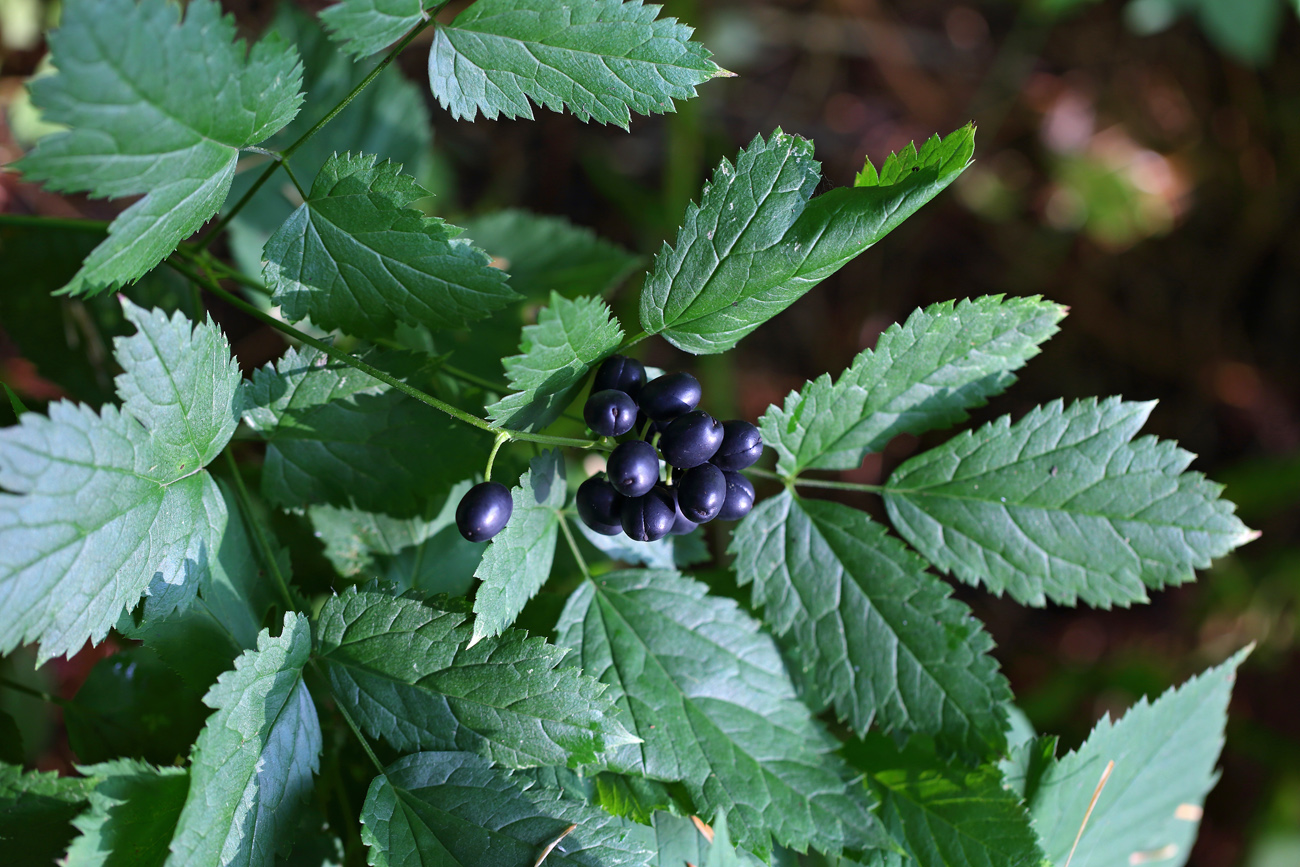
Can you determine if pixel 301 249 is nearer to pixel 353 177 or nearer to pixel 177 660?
pixel 353 177

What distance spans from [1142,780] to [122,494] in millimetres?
2079

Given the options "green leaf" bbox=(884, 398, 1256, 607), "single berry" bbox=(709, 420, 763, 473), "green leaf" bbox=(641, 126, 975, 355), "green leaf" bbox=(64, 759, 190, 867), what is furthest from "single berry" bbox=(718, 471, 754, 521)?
"green leaf" bbox=(64, 759, 190, 867)

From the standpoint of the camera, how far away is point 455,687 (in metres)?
1.37

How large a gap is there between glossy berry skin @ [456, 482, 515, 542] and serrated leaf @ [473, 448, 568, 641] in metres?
0.02

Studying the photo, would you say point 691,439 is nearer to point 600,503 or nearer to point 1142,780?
point 600,503

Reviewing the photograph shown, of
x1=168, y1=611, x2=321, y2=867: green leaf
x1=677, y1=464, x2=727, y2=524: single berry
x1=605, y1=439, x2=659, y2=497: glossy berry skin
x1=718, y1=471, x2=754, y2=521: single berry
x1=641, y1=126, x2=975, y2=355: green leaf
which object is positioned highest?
x1=641, y1=126, x2=975, y2=355: green leaf

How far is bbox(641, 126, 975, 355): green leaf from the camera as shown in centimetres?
130

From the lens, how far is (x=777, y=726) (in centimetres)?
157

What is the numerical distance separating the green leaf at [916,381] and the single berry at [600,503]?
12.8 inches

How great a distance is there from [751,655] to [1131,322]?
10.5 feet

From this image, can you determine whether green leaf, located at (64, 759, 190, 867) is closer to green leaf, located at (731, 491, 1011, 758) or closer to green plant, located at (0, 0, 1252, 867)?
green plant, located at (0, 0, 1252, 867)

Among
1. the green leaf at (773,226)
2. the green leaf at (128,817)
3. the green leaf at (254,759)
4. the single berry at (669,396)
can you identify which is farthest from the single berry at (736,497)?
the green leaf at (128,817)

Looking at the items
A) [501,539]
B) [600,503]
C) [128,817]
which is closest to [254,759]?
[128,817]

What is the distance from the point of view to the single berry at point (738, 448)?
1411 mm
